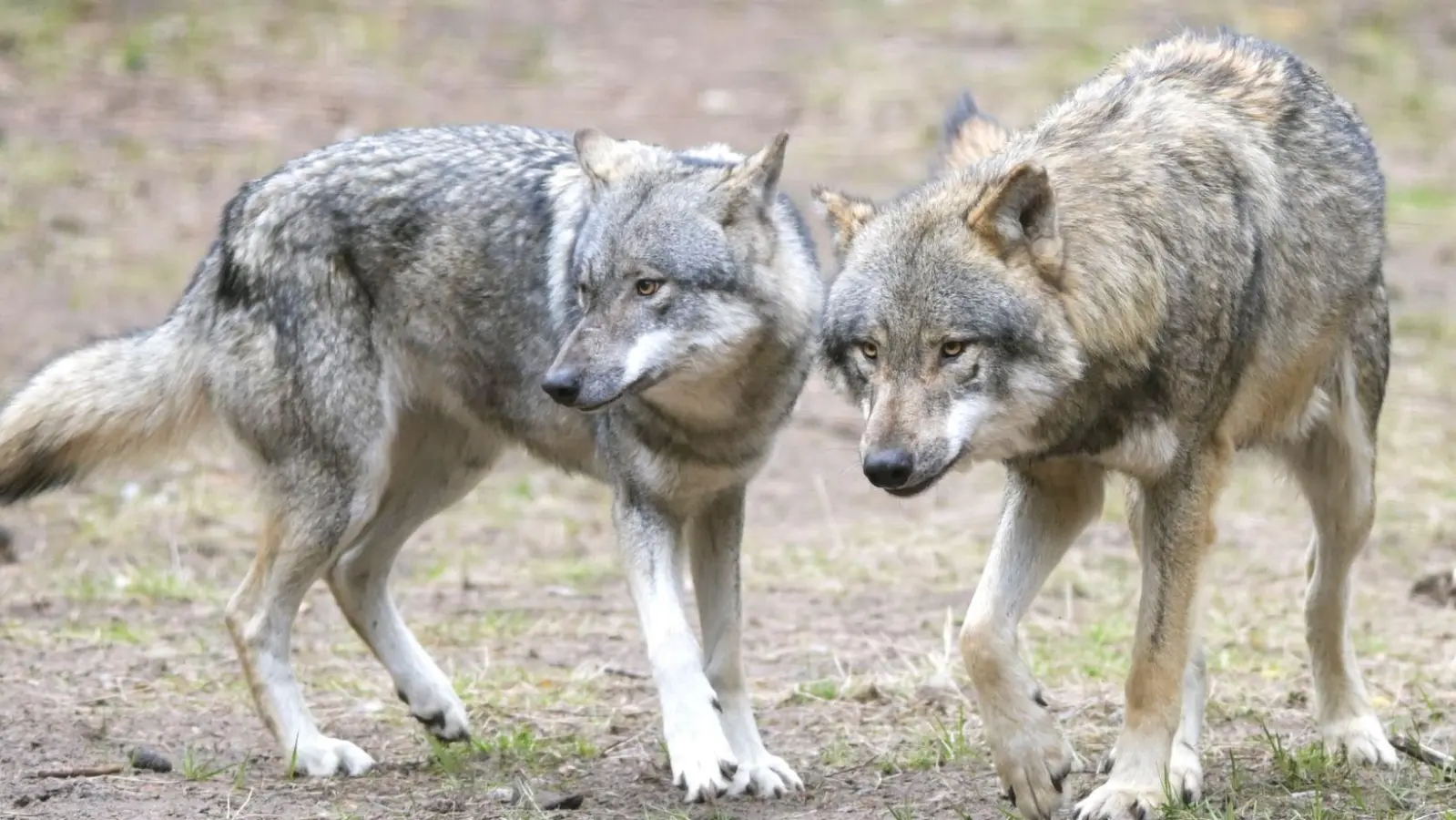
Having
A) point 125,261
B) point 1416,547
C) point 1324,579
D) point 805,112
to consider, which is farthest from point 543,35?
point 1324,579

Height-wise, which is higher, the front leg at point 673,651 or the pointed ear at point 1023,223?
the pointed ear at point 1023,223

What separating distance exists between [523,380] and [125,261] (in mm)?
6622

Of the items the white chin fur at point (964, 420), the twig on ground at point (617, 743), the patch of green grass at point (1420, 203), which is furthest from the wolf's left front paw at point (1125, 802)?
the patch of green grass at point (1420, 203)

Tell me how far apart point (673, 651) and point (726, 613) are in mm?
525

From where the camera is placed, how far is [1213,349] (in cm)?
498

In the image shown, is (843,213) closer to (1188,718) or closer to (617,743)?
(1188,718)

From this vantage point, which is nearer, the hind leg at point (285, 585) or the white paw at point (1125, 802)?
the white paw at point (1125, 802)

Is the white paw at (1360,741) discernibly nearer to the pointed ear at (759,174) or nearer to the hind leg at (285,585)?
the pointed ear at (759,174)

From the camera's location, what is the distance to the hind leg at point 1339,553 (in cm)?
577

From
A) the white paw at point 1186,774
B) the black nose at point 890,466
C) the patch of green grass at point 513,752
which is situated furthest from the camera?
the patch of green grass at point 513,752

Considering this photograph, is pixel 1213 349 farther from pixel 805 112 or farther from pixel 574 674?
pixel 805 112

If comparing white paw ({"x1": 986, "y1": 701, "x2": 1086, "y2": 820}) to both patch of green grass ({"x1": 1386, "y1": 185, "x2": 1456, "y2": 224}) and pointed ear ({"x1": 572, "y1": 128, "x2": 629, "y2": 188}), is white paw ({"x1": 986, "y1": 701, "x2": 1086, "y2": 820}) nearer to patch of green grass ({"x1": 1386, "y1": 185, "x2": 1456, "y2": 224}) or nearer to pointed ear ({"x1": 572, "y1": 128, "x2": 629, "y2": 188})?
pointed ear ({"x1": 572, "y1": 128, "x2": 629, "y2": 188})

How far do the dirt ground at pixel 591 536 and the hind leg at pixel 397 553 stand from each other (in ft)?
0.61

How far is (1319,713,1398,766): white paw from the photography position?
566cm
